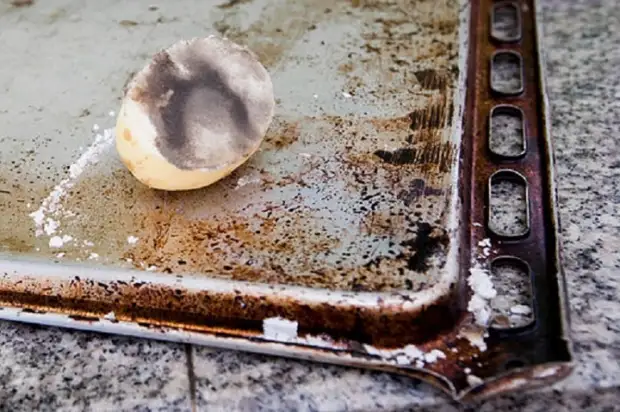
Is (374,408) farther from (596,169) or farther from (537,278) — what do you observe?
(596,169)

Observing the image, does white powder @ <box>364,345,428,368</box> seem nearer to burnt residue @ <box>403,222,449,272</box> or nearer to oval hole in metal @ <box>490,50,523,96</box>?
burnt residue @ <box>403,222,449,272</box>

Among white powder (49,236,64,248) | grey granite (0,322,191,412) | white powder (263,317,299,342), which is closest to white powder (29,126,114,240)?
white powder (49,236,64,248)

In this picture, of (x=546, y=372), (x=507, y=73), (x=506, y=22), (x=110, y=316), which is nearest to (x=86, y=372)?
(x=110, y=316)

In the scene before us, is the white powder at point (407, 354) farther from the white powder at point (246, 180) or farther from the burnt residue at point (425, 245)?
the white powder at point (246, 180)

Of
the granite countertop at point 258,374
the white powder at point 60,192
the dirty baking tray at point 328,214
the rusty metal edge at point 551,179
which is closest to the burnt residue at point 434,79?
the dirty baking tray at point 328,214

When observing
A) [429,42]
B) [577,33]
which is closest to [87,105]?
→ [429,42]

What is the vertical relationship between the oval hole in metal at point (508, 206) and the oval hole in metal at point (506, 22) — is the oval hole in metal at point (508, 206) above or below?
below
